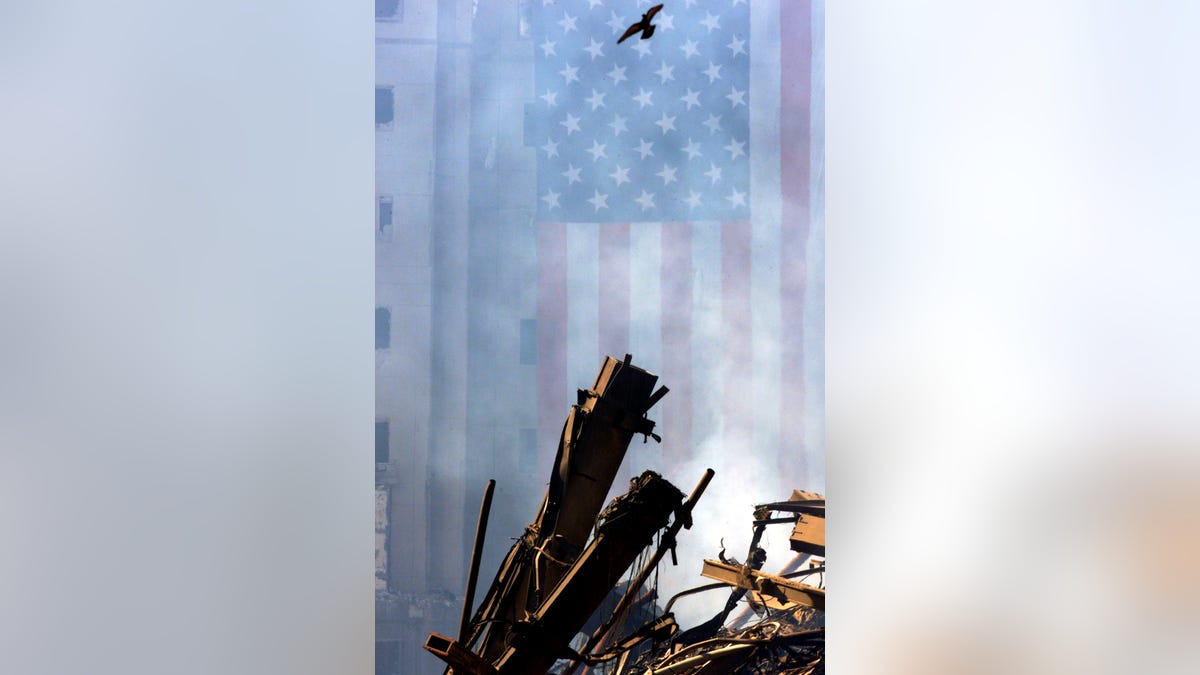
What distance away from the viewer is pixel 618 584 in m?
2.47

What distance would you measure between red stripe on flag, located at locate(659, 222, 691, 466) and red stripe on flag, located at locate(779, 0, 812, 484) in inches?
9.4

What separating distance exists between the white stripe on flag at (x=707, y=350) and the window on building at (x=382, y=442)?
2.59ft

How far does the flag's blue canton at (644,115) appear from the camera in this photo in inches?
98.4

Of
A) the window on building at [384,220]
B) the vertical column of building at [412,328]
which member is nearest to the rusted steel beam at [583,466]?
the vertical column of building at [412,328]

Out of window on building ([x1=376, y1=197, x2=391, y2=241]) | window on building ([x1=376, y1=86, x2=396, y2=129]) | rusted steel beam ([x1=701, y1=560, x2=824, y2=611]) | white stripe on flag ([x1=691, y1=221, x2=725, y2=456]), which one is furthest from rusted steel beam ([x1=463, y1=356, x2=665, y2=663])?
window on building ([x1=376, y1=86, x2=396, y2=129])

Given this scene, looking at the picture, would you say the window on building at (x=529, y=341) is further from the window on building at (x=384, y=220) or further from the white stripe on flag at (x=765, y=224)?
the white stripe on flag at (x=765, y=224)

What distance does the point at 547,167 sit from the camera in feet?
8.31

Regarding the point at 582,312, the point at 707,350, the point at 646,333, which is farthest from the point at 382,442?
the point at 707,350
